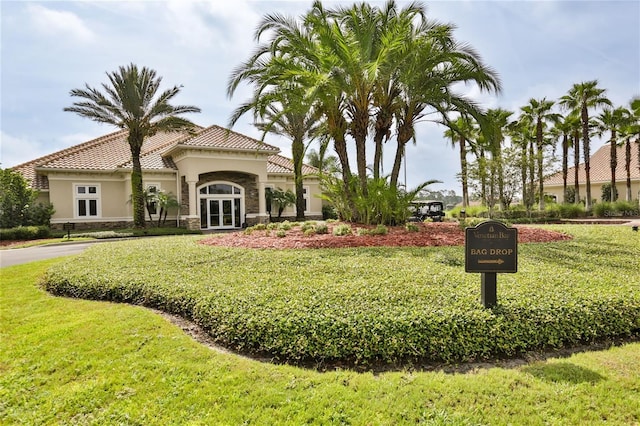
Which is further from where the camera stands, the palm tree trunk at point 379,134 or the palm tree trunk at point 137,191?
the palm tree trunk at point 137,191

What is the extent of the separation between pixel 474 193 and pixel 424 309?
2463cm

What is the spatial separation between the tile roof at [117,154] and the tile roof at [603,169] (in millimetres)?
26876

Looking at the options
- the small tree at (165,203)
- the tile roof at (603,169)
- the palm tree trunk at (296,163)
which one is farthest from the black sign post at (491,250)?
the tile roof at (603,169)

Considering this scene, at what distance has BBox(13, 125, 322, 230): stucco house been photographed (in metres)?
22.7

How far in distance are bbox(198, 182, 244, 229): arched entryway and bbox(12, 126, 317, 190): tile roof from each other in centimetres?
278

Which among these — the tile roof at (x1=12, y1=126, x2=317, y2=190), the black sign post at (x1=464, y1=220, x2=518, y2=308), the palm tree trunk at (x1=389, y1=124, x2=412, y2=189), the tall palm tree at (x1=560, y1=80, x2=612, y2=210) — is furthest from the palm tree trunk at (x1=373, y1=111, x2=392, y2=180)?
the tall palm tree at (x1=560, y1=80, x2=612, y2=210)

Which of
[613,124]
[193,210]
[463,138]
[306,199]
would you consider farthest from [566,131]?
[193,210]

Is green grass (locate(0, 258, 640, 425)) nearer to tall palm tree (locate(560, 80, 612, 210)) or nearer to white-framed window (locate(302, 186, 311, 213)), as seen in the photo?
white-framed window (locate(302, 186, 311, 213))

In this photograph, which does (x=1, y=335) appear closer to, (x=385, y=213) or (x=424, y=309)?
(x=424, y=309)

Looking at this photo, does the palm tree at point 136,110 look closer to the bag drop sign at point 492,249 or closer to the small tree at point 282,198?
the small tree at point 282,198

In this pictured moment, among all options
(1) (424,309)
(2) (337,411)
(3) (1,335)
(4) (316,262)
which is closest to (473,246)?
(1) (424,309)

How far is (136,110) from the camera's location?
2181 centimetres

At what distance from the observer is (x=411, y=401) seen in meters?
3.20

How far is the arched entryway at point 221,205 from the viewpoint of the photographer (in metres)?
24.6
